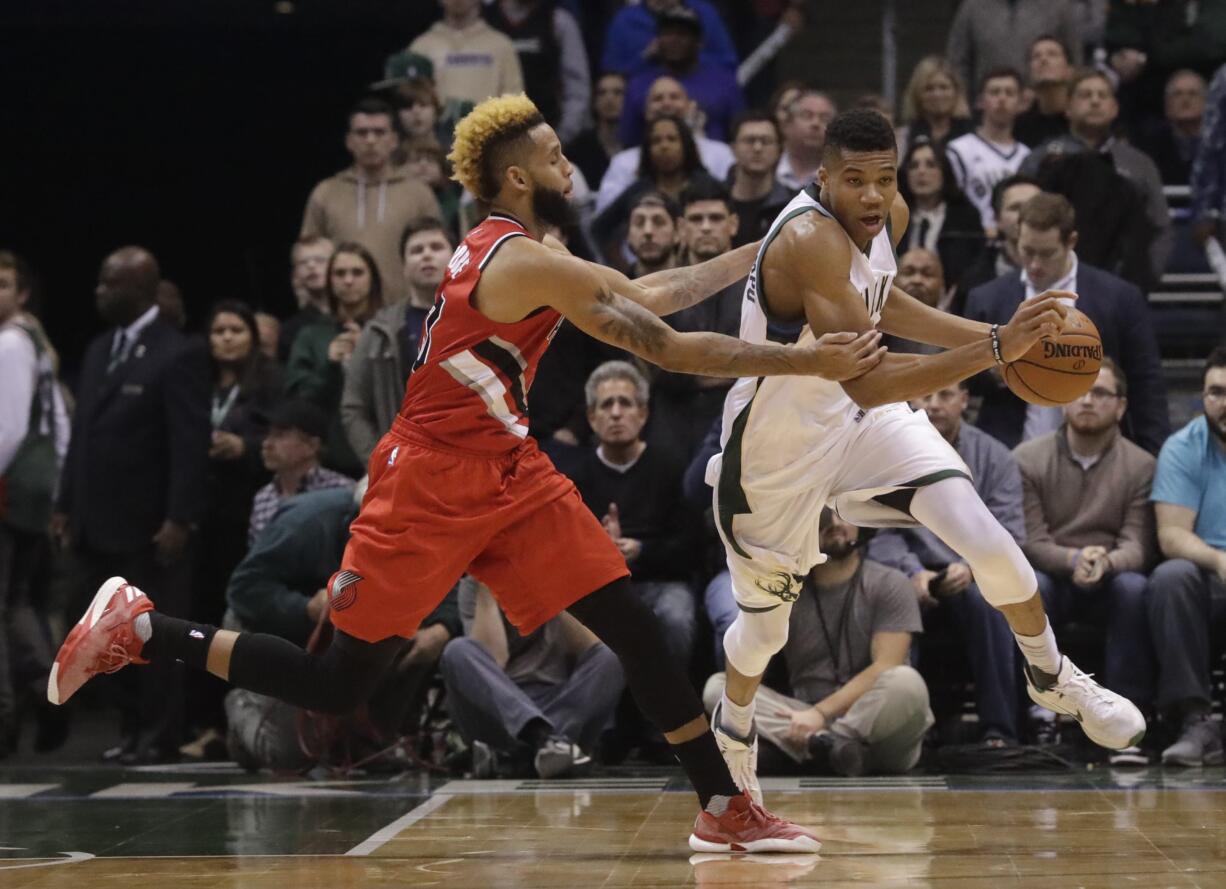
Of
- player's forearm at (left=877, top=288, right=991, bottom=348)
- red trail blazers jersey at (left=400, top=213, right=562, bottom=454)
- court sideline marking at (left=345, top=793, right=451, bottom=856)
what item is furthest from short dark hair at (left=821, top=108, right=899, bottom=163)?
court sideline marking at (left=345, top=793, right=451, bottom=856)

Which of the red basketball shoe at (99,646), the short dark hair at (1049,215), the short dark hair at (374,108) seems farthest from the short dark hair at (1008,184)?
the red basketball shoe at (99,646)

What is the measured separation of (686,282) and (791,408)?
0.51m

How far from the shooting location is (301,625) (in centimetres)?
836

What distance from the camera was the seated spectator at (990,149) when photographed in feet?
33.6

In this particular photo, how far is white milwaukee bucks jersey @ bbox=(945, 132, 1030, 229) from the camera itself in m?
10.3

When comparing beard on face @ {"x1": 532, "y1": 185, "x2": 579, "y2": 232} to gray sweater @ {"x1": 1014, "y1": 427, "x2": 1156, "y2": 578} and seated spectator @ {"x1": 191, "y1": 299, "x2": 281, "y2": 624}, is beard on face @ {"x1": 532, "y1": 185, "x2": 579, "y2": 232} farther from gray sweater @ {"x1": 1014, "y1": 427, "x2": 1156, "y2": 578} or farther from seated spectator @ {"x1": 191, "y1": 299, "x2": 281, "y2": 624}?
seated spectator @ {"x1": 191, "y1": 299, "x2": 281, "y2": 624}

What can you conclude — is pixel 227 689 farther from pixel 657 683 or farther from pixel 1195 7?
pixel 1195 7

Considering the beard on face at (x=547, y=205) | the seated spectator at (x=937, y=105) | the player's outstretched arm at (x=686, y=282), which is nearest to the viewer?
the beard on face at (x=547, y=205)

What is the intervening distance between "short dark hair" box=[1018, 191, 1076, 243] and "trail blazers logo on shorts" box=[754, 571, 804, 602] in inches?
122

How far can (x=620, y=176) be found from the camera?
34.1ft

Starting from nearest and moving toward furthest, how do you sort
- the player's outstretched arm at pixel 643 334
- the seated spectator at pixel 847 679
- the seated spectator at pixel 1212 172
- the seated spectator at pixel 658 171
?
1. the player's outstretched arm at pixel 643 334
2. the seated spectator at pixel 847 679
3. the seated spectator at pixel 658 171
4. the seated spectator at pixel 1212 172

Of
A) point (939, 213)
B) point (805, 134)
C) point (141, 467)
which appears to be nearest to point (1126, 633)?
point (939, 213)

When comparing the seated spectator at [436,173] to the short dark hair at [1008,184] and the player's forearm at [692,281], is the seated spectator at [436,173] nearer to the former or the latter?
the short dark hair at [1008,184]

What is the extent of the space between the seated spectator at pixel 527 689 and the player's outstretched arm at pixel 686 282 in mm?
2553
